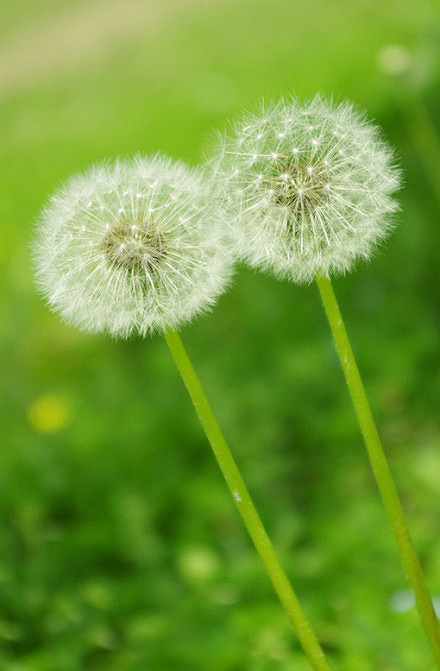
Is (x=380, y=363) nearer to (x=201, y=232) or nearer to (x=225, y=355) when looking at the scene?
(x=225, y=355)

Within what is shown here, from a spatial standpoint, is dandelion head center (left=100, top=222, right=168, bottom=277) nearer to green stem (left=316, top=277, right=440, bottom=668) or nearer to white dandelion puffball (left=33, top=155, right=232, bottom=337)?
white dandelion puffball (left=33, top=155, right=232, bottom=337)

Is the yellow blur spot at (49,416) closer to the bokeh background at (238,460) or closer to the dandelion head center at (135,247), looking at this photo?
the bokeh background at (238,460)

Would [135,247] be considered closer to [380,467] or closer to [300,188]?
[300,188]

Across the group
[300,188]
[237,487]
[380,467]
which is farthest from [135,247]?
[380,467]

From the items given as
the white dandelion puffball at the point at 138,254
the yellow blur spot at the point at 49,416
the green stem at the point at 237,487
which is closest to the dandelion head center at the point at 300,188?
the white dandelion puffball at the point at 138,254

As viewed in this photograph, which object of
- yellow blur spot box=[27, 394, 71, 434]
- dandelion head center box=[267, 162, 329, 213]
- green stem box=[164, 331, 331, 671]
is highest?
yellow blur spot box=[27, 394, 71, 434]

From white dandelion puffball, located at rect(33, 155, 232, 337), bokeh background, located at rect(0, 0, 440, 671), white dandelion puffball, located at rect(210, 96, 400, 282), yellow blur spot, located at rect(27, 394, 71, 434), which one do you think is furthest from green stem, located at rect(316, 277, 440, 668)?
yellow blur spot, located at rect(27, 394, 71, 434)
